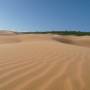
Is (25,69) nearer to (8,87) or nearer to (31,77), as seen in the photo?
(31,77)

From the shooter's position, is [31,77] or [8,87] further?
[31,77]

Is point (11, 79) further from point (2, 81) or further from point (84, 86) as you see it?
point (84, 86)

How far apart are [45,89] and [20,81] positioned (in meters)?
0.41

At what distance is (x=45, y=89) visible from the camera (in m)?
2.31

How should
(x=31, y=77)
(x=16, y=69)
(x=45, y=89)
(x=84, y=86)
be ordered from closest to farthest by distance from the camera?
(x=45, y=89), (x=84, y=86), (x=31, y=77), (x=16, y=69)

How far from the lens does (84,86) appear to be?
2.48 m

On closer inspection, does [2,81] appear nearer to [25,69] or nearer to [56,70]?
[25,69]

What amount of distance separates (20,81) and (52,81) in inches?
16.8

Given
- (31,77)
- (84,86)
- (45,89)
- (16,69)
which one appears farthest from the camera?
(16,69)

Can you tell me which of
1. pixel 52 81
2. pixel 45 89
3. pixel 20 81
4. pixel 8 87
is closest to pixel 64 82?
pixel 52 81

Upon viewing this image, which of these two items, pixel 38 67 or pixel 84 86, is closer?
pixel 84 86

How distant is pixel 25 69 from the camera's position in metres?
3.24

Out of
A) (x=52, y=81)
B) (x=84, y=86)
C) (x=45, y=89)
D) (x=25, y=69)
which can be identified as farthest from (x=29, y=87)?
(x=25, y=69)

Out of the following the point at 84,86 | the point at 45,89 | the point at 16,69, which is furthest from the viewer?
the point at 16,69
